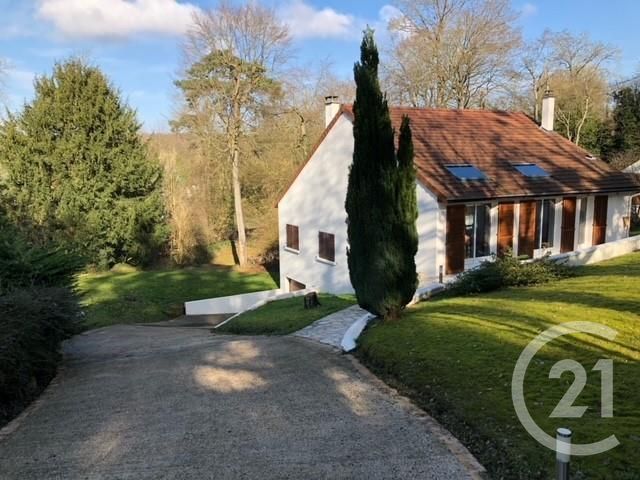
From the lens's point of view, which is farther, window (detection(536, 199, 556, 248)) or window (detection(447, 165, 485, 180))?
window (detection(536, 199, 556, 248))

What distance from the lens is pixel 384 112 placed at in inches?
346

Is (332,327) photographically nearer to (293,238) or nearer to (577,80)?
(293,238)

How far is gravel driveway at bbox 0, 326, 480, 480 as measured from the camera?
175 inches

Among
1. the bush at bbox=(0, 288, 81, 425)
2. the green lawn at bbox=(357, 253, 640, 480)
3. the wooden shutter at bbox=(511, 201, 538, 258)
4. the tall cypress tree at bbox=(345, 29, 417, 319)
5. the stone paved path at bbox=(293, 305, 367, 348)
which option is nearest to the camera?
the green lawn at bbox=(357, 253, 640, 480)

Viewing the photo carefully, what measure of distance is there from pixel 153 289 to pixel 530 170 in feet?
52.9

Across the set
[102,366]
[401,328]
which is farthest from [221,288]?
[401,328]

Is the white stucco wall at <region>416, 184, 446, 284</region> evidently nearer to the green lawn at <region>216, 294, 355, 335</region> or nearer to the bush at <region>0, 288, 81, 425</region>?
the green lawn at <region>216, 294, 355, 335</region>

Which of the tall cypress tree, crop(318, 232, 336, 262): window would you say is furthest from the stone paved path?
crop(318, 232, 336, 262): window

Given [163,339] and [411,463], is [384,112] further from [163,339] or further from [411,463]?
[163,339]

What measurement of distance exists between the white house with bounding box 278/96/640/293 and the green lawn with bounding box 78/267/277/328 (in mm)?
3738

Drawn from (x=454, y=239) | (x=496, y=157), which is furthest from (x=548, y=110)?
(x=454, y=239)

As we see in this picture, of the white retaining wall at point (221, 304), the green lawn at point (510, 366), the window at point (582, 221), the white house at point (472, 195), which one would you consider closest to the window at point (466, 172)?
the white house at point (472, 195)

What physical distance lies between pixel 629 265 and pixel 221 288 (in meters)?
16.3

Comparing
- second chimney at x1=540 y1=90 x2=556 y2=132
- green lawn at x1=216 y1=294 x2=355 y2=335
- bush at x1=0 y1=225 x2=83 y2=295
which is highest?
second chimney at x1=540 y1=90 x2=556 y2=132
